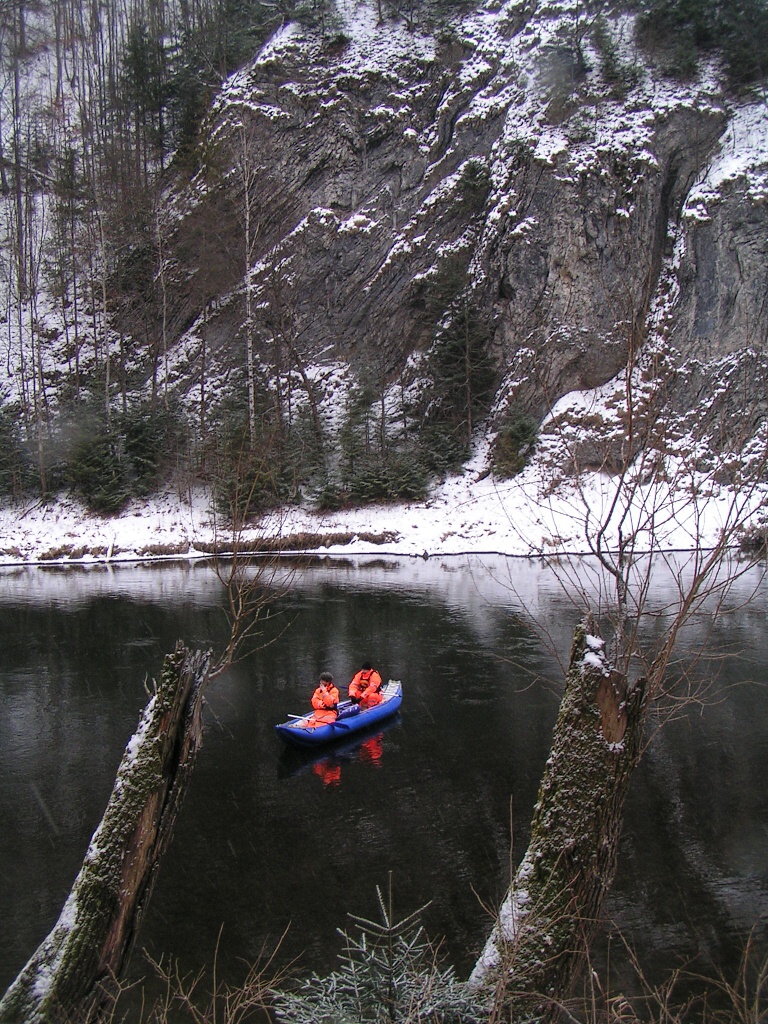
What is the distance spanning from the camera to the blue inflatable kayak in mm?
11141

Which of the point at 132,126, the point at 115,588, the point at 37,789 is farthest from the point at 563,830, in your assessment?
the point at 132,126

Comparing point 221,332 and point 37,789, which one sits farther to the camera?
point 221,332

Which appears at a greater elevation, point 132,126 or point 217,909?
point 132,126

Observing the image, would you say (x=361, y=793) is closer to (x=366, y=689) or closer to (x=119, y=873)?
(x=366, y=689)

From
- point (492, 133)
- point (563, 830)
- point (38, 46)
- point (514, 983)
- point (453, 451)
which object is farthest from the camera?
point (38, 46)

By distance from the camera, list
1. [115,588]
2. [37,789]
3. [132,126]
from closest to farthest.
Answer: [37,789]
[115,588]
[132,126]

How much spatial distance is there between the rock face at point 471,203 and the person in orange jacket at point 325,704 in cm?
2327

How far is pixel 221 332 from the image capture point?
128 feet

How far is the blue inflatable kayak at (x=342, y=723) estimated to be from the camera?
36.6 ft

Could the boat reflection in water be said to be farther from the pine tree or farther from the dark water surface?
the pine tree

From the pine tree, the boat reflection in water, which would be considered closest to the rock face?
the boat reflection in water

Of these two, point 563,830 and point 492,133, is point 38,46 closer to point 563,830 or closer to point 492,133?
point 492,133

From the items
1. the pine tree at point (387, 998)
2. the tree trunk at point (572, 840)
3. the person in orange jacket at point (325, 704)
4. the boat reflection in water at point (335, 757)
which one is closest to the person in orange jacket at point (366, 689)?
the boat reflection in water at point (335, 757)

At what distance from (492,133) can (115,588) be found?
97.4ft
